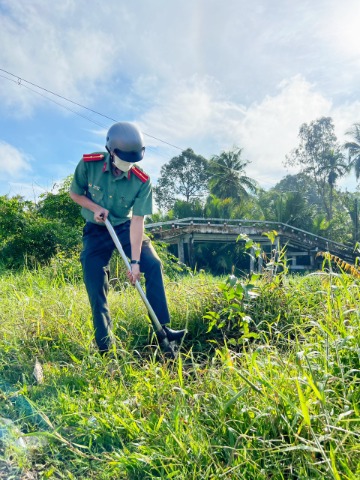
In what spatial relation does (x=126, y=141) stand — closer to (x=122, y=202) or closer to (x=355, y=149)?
(x=122, y=202)

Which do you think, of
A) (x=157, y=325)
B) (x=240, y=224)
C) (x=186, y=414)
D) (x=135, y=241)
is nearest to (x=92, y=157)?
(x=135, y=241)

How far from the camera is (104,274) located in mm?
3375

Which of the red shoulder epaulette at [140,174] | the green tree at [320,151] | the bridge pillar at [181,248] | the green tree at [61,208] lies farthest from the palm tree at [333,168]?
the red shoulder epaulette at [140,174]

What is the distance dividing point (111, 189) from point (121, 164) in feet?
0.90

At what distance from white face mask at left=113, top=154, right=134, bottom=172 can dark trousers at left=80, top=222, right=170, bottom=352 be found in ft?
1.56

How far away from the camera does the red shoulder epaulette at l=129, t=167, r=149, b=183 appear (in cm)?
349

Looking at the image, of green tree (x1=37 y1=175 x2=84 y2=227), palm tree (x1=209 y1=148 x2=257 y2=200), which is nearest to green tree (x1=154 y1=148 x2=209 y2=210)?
palm tree (x1=209 y1=148 x2=257 y2=200)

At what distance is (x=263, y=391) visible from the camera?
1840 mm

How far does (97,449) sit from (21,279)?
14.3 feet

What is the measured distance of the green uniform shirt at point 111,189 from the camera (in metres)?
3.47

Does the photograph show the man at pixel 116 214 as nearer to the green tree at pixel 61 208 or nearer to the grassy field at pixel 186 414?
the grassy field at pixel 186 414

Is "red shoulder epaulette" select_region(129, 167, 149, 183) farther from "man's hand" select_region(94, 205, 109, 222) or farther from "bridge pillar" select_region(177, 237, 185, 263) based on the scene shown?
"bridge pillar" select_region(177, 237, 185, 263)

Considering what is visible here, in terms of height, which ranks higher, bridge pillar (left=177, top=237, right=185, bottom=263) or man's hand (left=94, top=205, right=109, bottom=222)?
man's hand (left=94, top=205, right=109, bottom=222)

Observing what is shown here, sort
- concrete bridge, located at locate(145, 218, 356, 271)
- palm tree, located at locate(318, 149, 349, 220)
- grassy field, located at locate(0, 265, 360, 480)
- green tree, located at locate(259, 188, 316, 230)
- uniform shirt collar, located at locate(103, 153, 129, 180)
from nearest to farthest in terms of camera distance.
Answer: grassy field, located at locate(0, 265, 360, 480)
uniform shirt collar, located at locate(103, 153, 129, 180)
concrete bridge, located at locate(145, 218, 356, 271)
green tree, located at locate(259, 188, 316, 230)
palm tree, located at locate(318, 149, 349, 220)
